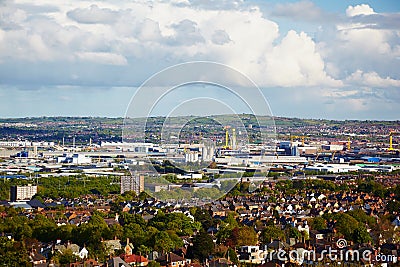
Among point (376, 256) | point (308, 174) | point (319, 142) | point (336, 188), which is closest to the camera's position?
point (376, 256)

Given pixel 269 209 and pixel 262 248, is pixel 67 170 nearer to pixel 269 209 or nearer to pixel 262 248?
pixel 269 209

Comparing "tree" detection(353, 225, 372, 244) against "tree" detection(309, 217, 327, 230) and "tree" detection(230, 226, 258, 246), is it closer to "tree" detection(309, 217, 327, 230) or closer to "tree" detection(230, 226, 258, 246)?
"tree" detection(230, 226, 258, 246)

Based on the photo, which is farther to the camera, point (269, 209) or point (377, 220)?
point (269, 209)

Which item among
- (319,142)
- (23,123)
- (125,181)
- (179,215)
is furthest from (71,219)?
(23,123)

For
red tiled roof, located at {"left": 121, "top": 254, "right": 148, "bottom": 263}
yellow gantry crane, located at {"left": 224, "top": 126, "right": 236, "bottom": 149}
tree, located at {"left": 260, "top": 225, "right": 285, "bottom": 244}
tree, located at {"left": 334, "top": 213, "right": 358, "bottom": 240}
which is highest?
yellow gantry crane, located at {"left": 224, "top": 126, "right": 236, "bottom": 149}

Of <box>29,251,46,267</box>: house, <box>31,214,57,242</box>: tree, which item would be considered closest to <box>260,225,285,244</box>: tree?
<box>31,214,57,242</box>: tree

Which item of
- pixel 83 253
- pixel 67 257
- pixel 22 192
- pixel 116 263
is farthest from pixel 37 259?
pixel 22 192
